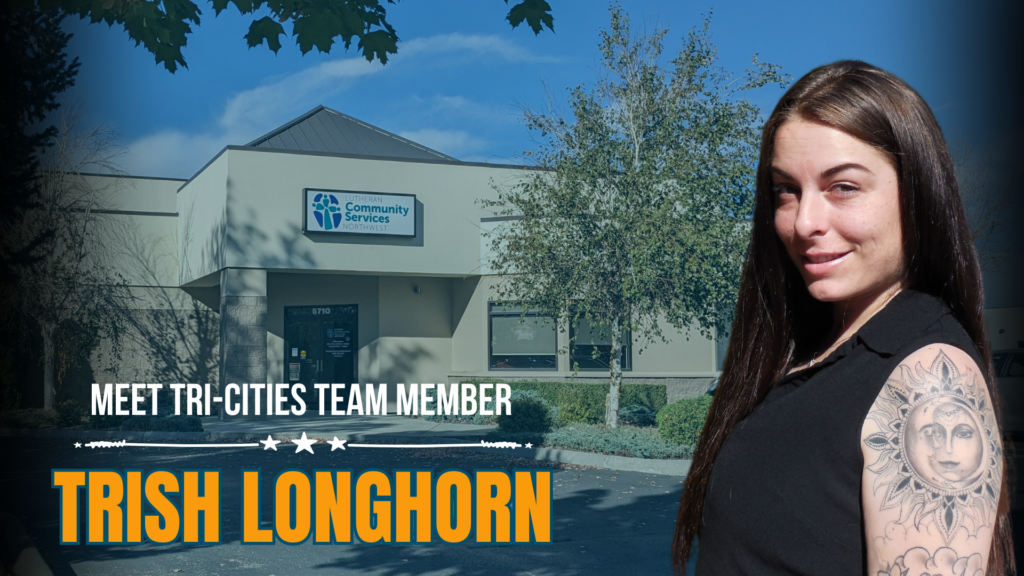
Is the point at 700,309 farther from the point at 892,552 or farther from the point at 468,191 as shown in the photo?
the point at 892,552

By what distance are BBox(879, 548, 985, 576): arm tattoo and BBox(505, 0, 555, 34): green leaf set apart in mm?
4324

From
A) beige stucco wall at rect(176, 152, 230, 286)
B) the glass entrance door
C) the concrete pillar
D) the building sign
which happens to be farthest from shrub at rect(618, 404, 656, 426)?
beige stucco wall at rect(176, 152, 230, 286)

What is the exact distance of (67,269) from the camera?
766 inches

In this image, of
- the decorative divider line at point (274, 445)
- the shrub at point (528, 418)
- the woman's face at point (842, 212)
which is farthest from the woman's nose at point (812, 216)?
the shrub at point (528, 418)

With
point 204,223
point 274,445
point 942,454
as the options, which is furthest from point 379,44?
point 204,223

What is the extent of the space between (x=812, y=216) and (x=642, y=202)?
41.0ft

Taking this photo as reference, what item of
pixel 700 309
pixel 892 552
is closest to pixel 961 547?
pixel 892 552

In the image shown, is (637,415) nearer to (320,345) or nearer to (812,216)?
(320,345)

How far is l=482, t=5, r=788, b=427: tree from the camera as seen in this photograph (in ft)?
43.8

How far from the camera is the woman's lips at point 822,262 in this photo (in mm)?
1352

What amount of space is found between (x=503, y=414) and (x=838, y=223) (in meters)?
14.6

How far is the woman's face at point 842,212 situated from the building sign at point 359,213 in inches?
732

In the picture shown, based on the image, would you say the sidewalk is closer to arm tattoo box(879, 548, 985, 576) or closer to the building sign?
the building sign

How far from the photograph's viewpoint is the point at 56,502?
9.40 metres
